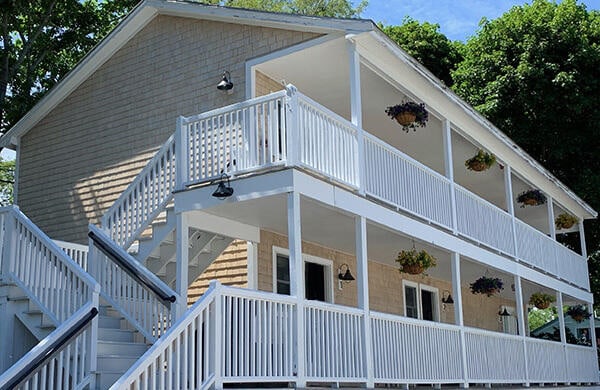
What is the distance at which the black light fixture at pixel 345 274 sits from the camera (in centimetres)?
1661

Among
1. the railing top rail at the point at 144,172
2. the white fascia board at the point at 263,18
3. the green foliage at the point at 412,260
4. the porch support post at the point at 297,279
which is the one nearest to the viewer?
the porch support post at the point at 297,279

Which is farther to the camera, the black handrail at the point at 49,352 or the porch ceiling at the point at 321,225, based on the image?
the porch ceiling at the point at 321,225

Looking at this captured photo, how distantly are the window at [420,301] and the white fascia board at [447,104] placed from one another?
13.1 ft

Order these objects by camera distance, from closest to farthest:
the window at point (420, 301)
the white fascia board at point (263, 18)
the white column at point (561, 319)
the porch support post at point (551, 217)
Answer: the white fascia board at point (263, 18)
the window at point (420, 301)
the white column at point (561, 319)
the porch support post at point (551, 217)

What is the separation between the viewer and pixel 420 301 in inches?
829

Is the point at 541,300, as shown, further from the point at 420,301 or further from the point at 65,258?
the point at 65,258

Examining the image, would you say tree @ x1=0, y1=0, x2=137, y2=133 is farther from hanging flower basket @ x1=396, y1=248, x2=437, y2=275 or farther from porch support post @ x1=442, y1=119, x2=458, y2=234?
hanging flower basket @ x1=396, y1=248, x2=437, y2=275

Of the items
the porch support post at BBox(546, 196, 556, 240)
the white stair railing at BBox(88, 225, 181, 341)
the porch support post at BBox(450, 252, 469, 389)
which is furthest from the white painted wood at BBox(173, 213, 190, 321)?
the porch support post at BBox(546, 196, 556, 240)

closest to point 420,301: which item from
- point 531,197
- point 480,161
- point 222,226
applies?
point 531,197

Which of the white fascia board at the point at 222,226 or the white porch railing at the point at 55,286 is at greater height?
the white fascia board at the point at 222,226

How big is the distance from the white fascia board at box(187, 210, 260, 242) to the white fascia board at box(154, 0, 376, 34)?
141 inches

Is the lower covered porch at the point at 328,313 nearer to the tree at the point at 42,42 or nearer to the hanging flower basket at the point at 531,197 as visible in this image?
the hanging flower basket at the point at 531,197

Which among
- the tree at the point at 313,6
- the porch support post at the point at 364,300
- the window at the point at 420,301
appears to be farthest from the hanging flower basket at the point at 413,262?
the tree at the point at 313,6

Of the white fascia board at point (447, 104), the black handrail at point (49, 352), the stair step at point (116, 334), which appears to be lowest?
the black handrail at point (49, 352)
